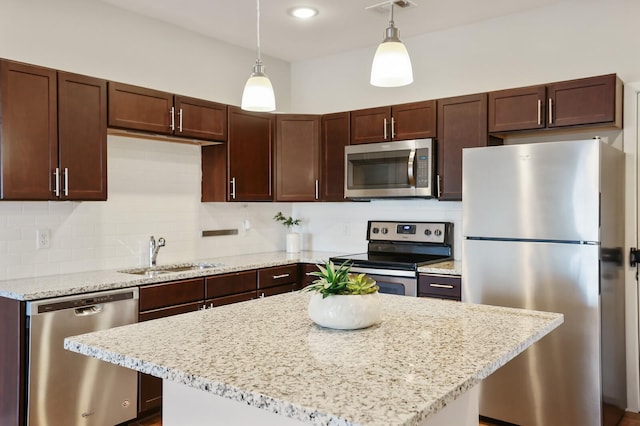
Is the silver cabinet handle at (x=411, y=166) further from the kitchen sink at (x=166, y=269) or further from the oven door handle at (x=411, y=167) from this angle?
the kitchen sink at (x=166, y=269)

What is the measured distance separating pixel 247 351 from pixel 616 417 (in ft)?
8.70

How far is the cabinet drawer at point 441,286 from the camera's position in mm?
3400

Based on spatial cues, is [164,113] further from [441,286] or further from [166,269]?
[441,286]

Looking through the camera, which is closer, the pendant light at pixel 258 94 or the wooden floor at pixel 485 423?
the pendant light at pixel 258 94

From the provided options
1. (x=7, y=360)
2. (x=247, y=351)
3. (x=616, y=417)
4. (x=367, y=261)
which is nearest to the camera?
(x=247, y=351)

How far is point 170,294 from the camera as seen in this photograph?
3.31 metres

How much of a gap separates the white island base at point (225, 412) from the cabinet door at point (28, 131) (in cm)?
177

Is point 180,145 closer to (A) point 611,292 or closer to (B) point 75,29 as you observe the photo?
(B) point 75,29

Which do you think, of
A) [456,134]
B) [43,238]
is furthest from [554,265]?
[43,238]

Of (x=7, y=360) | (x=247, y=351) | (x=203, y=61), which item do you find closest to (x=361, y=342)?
(x=247, y=351)

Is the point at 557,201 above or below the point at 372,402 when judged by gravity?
above

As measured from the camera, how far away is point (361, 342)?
5.33 ft

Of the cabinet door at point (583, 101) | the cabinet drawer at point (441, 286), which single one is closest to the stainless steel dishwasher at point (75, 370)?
the cabinet drawer at point (441, 286)

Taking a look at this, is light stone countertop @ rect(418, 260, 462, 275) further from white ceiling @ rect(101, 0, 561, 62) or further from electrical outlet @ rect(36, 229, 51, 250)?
electrical outlet @ rect(36, 229, 51, 250)
